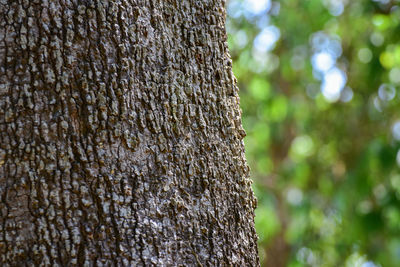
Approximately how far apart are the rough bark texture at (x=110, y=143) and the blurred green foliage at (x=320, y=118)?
2.64 m

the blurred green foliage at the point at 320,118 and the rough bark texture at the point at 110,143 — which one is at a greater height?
the blurred green foliage at the point at 320,118

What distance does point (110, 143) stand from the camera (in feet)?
3.13

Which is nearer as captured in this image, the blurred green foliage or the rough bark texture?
the rough bark texture

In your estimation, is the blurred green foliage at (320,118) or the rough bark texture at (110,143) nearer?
the rough bark texture at (110,143)

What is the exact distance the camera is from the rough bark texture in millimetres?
916

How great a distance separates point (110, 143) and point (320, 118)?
156 inches

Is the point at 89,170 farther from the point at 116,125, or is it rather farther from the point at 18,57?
the point at 18,57

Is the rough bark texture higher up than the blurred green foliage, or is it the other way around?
the blurred green foliage

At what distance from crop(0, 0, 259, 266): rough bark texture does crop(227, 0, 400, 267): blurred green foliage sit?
2642mm

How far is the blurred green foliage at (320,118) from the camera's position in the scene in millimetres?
3764

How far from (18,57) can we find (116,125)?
0.20m

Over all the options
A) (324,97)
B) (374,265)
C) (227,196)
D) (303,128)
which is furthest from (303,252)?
(227,196)

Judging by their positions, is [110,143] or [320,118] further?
[320,118]

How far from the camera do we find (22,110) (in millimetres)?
933
